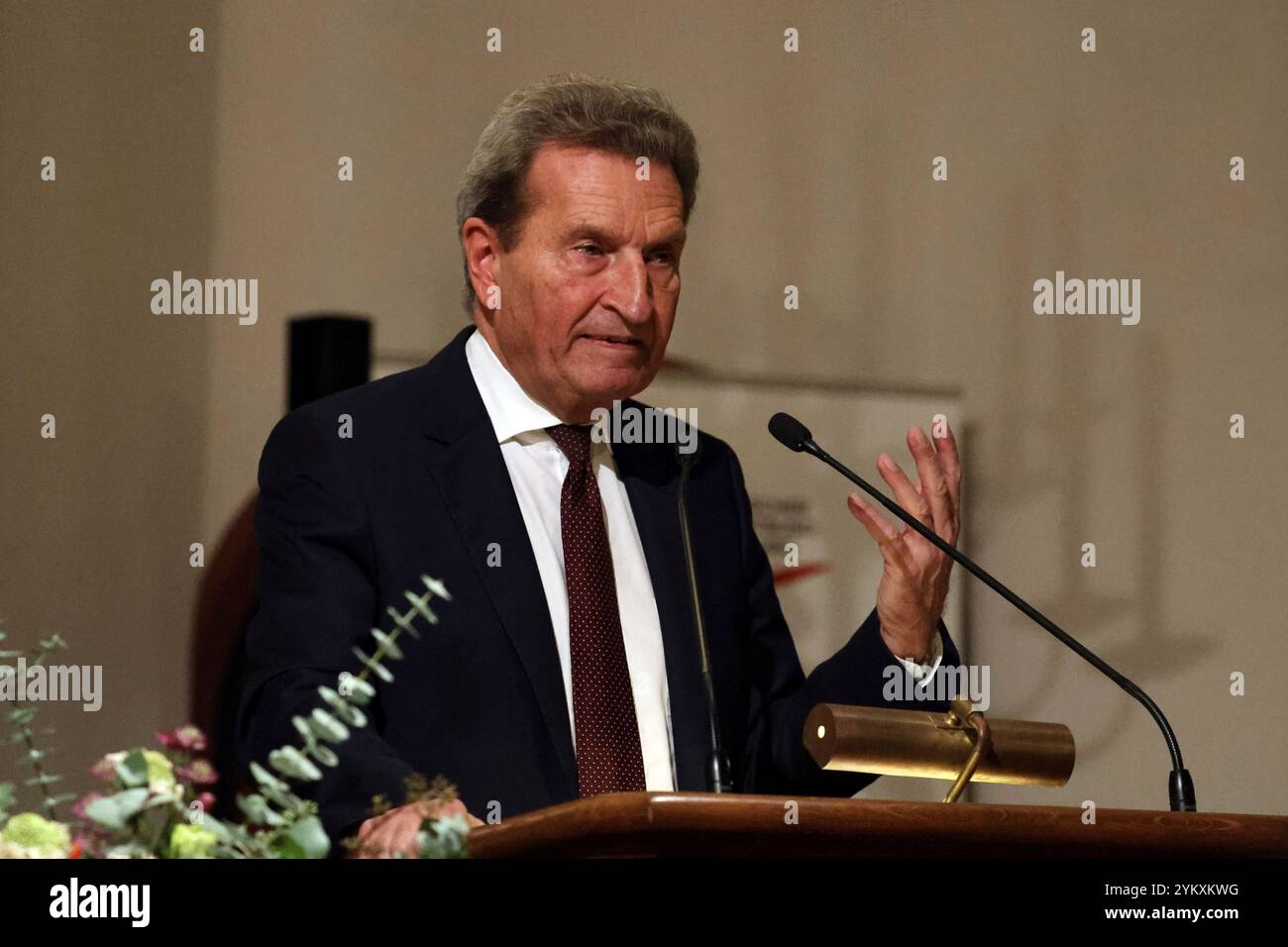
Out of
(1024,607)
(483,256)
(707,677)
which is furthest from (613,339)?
(1024,607)

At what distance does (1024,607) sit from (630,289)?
0.74m

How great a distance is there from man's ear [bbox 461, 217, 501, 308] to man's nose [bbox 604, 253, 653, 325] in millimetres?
215

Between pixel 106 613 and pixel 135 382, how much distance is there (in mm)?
483

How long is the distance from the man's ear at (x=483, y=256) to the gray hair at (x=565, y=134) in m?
0.01

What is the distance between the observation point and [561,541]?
95.6 inches

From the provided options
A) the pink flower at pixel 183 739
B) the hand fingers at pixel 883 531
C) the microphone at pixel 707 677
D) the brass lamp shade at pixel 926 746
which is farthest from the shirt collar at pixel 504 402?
the pink flower at pixel 183 739

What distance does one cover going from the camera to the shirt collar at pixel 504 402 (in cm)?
252

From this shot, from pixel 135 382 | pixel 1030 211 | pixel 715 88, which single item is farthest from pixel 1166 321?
pixel 135 382

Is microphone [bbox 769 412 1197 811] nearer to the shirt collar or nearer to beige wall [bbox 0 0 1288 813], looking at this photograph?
the shirt collar

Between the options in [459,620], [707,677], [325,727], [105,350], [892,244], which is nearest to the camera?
[325,727]

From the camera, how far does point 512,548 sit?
92.2 inches

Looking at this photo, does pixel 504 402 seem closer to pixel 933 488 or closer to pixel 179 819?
pixel 933 488

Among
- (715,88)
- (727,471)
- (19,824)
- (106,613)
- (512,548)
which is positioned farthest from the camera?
(715,88)

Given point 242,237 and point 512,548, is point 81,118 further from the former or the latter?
point 512,548
